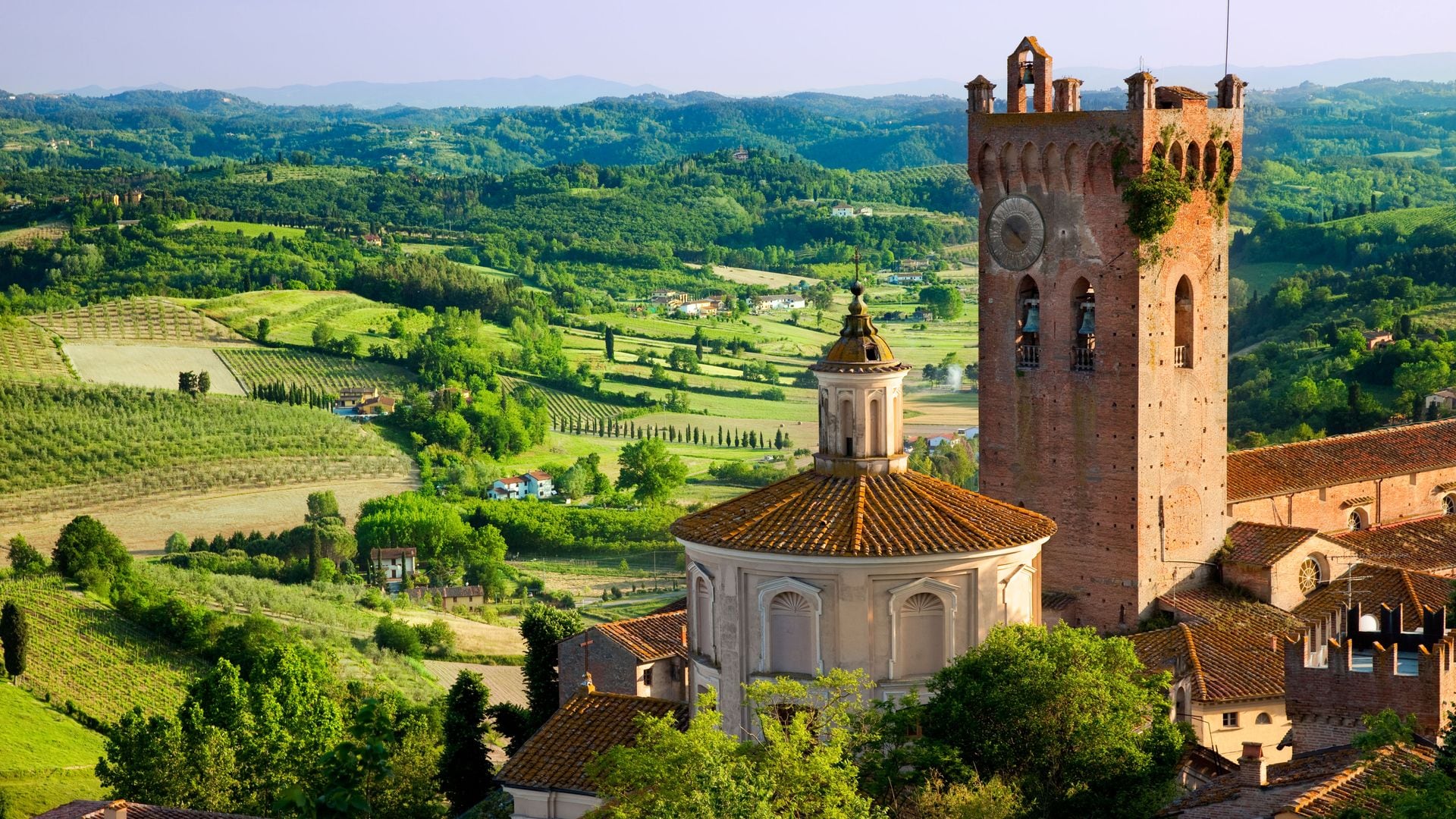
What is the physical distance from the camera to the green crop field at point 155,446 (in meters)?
105

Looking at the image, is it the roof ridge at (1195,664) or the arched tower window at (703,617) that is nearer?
the arched tower window at (703,617)

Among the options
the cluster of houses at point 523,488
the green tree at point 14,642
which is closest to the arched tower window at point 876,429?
the green tree at point 14,642

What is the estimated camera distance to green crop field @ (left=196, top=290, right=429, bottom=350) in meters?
143

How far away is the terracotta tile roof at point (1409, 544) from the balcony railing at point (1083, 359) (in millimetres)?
6972

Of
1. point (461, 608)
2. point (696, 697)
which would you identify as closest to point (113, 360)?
point (461, 608)

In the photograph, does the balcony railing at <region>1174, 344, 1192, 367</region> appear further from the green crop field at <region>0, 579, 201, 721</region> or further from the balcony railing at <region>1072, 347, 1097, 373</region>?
the green crop field at <region>0, 579, 201, 721</region>

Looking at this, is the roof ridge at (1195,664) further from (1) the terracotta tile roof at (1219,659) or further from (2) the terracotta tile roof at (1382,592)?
(2) the terracotta tile roof at (1382,592)

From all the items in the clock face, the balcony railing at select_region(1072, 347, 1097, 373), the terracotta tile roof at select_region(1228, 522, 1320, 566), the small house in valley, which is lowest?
the small house in valley

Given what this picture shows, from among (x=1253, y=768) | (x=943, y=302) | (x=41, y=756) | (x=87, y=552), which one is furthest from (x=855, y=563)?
(x=943, y=302)

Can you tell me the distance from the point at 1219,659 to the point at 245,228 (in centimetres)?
15623

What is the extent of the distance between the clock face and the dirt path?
65.1 meters

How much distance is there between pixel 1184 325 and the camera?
42750mm

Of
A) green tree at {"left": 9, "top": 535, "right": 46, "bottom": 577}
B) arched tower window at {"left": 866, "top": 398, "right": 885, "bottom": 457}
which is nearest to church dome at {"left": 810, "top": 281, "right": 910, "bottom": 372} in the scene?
arched tower window at {"left": 866, "top": 398, "right": 885, "bottom": 457}

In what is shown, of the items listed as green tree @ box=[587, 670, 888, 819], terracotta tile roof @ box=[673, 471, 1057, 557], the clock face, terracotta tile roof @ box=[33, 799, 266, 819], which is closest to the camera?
green tree @ box=[587, 670, 888, 819]
